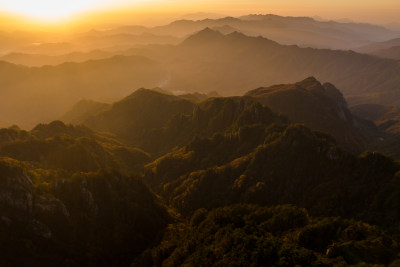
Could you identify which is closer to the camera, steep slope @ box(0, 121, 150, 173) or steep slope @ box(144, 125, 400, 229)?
steep slope @ box(144, 125, 400, 229)

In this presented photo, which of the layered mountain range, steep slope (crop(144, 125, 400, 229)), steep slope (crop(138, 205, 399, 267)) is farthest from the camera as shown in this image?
steep slope (crop(144, 125, 400, 229))

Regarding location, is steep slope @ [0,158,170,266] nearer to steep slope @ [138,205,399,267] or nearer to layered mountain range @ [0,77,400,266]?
layered mountain range @ [0,77,400,266]

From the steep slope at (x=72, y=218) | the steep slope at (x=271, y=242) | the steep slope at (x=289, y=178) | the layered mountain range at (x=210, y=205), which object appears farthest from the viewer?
the steep slope at (x=289, y=178)

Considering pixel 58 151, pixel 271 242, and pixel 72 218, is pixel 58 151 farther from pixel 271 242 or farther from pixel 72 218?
pixel 271 242

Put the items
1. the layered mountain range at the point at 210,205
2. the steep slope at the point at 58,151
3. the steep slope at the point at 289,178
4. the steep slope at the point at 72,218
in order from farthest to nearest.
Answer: the steep slope at the point at 58,151, the steep slope at the point at 289,178, the steep slope at the point at 72,218, the layered mountain range at the point at 210,205

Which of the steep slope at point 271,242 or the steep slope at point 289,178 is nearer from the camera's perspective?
the steep slope at point 271,242

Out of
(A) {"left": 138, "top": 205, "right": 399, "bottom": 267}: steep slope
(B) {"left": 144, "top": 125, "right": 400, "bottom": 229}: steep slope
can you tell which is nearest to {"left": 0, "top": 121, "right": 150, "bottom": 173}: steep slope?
(B) {"left": 144, "top": 125, "right": 400, "bottom": 229}: steep slope

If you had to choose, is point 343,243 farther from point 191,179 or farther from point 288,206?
point 191,179

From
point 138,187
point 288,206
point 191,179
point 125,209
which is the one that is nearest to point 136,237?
point 125,209

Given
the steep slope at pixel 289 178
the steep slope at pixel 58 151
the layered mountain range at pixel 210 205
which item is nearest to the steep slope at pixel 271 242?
the layered mountain range at pixel 210 205

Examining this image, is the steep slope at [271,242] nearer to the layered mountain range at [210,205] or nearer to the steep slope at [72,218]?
the layered mountain range at [210,205]

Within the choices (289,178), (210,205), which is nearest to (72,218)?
(210,205)
